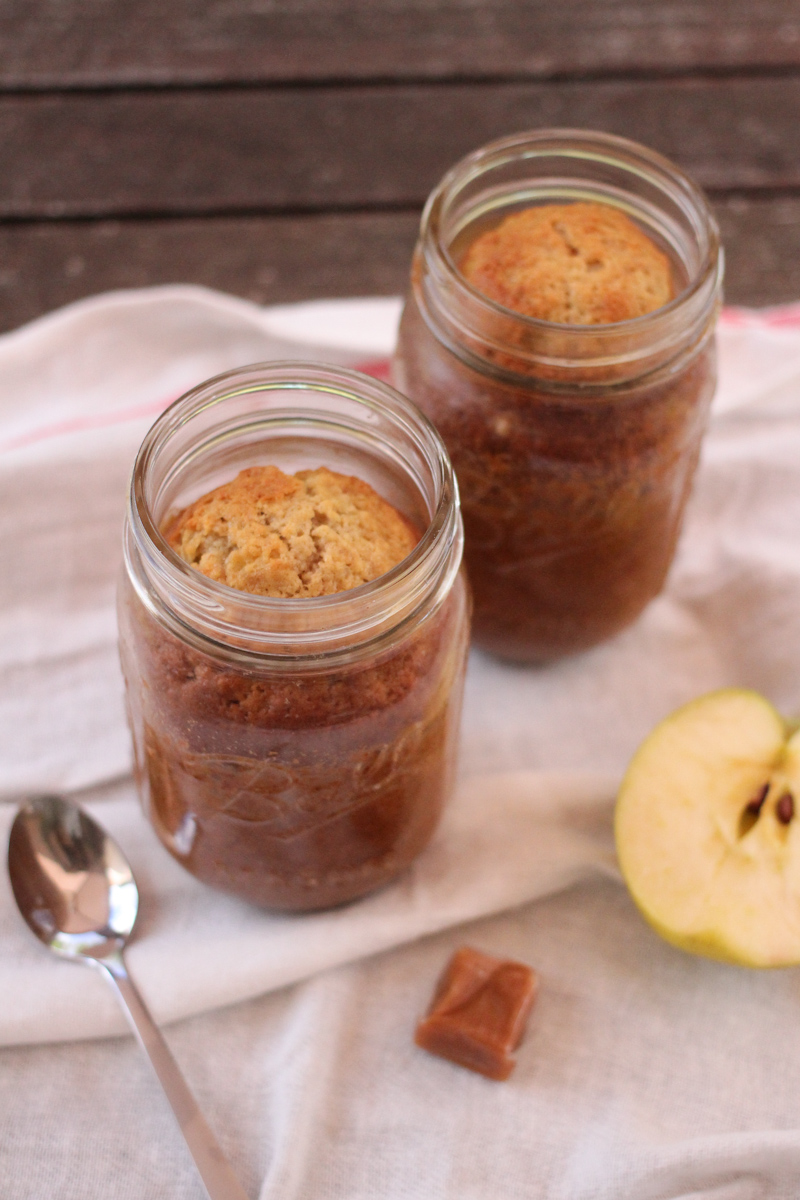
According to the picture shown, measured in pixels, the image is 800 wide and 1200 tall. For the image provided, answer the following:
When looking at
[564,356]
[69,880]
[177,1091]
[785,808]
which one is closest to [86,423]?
[69,880]

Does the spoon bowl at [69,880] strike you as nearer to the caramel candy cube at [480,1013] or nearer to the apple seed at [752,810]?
the caramel candy cube at [480,1013]

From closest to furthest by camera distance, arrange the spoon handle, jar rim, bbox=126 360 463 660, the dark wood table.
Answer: jar rim, bbox=126 360 463 660 < the spoon handle < the dark wood table

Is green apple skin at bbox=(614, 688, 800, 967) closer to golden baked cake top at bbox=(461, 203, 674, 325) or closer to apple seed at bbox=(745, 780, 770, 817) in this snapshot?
apple seed at bbox=(745, 780, 770, 817)

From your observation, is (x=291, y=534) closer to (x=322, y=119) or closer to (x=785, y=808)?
(x=785, y=808)

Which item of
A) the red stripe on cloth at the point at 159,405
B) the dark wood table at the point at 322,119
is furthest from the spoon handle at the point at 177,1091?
the dark wood table at the point at 322,119

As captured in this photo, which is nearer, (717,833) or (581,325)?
(581,325)

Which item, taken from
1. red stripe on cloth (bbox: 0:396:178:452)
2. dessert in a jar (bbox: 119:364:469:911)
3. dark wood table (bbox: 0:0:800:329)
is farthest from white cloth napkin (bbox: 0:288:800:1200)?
dark wood table (bbox: 0:0:800:329)
